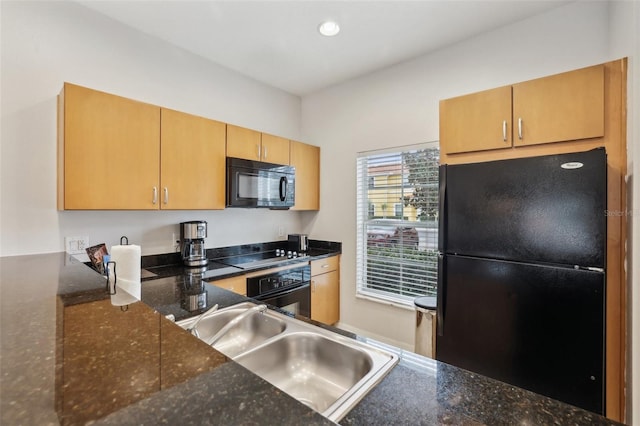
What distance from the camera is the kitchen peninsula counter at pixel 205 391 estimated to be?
372mm

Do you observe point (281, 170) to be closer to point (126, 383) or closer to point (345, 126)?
point (345, 126)

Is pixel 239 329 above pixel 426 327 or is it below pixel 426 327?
above

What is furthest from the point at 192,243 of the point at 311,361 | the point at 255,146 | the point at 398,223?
the point at 398,223

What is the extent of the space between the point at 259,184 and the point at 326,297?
1373 mm

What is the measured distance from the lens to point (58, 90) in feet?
6.42

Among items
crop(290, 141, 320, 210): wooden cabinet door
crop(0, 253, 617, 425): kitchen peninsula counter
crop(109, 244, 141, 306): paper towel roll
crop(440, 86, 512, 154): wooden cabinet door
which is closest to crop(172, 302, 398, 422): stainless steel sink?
crop(0, 253, 617, 425): kitchen peninsula counter

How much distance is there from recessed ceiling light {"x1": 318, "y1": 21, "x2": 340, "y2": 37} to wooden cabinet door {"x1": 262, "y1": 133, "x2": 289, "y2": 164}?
39.3 inches

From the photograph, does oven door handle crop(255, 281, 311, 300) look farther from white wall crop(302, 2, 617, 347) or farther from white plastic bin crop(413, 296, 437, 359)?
white plastic bin crop(413, 296, 437, 359)

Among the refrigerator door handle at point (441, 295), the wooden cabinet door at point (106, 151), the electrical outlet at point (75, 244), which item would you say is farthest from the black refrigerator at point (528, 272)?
the electrical outlet at point (75, 244)

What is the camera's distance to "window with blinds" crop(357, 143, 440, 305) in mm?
2639

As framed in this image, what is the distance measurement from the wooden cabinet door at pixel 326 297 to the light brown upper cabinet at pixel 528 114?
174 cm

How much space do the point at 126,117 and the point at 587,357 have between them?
289 centimetres

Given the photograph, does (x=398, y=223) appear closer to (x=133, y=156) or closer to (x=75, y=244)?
(x=133, y=156)

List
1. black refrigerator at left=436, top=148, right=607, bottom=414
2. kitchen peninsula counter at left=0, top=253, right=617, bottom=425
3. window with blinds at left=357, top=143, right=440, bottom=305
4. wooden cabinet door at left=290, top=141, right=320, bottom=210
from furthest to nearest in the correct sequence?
wooden cabinet door at left=290, top=141, right=320, bottom=210 < window with blinds at left=357, top=143, right=440, bottom=305 < black refrigerator at left=436, top=148, right=607, bottom=414 < kitchen peninsula counter at left=0, top=253, right=617, bottom=425
